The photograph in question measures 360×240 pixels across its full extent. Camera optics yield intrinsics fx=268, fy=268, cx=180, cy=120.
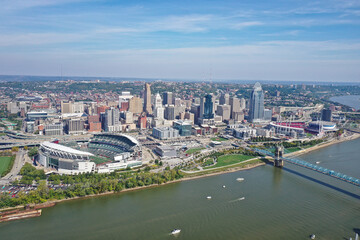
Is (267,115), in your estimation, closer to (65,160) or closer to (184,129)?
(184,129)

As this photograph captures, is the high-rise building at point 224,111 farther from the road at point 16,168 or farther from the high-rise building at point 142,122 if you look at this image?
the road at point 16,168

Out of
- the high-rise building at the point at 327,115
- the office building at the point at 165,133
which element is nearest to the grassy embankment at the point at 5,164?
the office building at the point at 165,133

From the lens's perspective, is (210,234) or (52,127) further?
(52,127)

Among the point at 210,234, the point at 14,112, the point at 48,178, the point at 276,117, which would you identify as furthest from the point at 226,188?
the point at 14,112

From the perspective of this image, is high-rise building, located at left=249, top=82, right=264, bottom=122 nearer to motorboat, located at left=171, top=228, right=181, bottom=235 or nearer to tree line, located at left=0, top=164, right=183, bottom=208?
tree line, located at left=0, top=164, right=183, bottom=208

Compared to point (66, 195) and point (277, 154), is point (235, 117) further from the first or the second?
point (66, 195)
